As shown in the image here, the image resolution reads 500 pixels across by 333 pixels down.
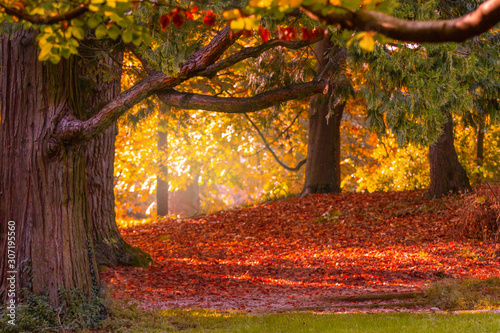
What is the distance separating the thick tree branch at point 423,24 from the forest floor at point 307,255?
5126mm

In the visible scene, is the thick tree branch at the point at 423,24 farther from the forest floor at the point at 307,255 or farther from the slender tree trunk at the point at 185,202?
the slender tree trunk at the point at 185,202

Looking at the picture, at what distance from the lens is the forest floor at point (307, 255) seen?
27.7ft

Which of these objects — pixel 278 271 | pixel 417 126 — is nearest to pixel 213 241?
pixel 278 271

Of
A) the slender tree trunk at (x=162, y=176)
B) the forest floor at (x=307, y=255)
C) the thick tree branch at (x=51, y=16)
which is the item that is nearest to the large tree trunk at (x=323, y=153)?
the forest floor at (x=307, y=255)

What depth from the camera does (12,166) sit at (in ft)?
19.7

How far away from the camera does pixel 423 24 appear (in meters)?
2.82

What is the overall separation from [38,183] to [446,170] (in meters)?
11.8

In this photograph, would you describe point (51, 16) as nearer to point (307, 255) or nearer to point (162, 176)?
point (307, 255)

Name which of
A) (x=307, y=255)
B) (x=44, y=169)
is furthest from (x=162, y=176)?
(x=44, y=169)

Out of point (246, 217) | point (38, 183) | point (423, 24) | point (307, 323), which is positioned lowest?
point (307, 323)

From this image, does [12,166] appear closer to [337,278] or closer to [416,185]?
[337,278]

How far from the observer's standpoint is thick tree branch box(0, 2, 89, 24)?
364 cm

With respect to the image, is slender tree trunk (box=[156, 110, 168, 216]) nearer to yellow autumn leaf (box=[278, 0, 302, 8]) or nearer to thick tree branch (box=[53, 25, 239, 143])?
thick tree branch (box=[53, 25, 239, 143])

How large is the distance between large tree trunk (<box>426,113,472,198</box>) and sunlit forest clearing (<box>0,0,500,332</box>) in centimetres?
4
